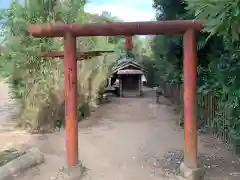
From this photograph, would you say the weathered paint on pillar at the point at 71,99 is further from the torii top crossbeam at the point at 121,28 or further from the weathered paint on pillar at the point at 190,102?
the weathered paint on pillar at the point at 190,102

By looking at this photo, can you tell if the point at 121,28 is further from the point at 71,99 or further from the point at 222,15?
the point at 222,15

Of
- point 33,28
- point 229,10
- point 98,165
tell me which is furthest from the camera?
point 98,165

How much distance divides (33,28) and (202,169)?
3.71m

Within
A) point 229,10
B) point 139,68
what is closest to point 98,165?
point 229,10

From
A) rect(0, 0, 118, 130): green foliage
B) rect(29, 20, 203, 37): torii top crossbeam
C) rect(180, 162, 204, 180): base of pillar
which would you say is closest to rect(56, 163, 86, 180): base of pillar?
rect(180, 162, 204, 180): base of pillar

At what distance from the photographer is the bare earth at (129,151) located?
628 cm

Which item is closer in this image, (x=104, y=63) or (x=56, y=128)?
(x=56, y=128)

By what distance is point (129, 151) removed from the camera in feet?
26.1

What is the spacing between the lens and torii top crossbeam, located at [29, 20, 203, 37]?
584cm

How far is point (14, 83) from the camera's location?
11.4 m

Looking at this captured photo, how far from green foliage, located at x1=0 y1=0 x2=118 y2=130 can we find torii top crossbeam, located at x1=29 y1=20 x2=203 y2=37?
4.90m

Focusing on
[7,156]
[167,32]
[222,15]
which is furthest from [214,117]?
[222,15]

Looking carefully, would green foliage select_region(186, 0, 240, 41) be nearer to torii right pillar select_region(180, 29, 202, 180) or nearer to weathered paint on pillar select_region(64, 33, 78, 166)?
torii right pillar select_region(180, 29, 202, 180)

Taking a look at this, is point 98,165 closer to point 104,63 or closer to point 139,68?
point 104,63
